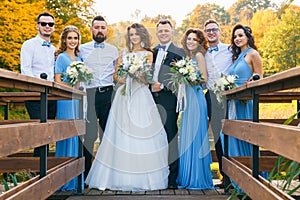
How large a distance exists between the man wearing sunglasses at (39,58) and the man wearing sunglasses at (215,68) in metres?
1.67

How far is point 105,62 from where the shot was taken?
577 centimetres

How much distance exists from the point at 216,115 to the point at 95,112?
133 centimetres

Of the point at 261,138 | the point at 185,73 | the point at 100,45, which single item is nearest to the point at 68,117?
the point at 100,45

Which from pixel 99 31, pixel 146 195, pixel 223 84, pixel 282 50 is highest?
pixel 282 50

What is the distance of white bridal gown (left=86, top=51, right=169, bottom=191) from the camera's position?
17.0ft

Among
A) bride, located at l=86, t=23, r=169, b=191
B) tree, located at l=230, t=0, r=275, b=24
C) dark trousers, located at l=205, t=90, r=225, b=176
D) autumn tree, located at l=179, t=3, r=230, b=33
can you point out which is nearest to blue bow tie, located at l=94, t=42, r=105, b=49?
bride, located at l=86, t=23, r=169, b=191

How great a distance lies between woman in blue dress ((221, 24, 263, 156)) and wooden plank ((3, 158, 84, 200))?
150 cm

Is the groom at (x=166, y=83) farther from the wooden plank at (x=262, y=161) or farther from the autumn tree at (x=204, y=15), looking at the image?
the autumn tree at (x=204, y=15)

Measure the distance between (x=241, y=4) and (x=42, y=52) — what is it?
23234 millimetres

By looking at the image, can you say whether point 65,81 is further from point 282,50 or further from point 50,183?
point 282,50

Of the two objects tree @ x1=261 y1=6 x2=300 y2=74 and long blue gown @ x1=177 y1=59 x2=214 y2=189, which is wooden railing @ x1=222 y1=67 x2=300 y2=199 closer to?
long blue gown @ x1=177 y1=59 x2=214 y2=189

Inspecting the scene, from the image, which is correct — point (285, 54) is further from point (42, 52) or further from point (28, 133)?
point (28, 133)

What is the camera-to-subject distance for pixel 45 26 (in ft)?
18.5

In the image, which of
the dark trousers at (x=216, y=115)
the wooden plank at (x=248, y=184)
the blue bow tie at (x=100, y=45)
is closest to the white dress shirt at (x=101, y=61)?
the blue bow tie at (x=100, y=45)
